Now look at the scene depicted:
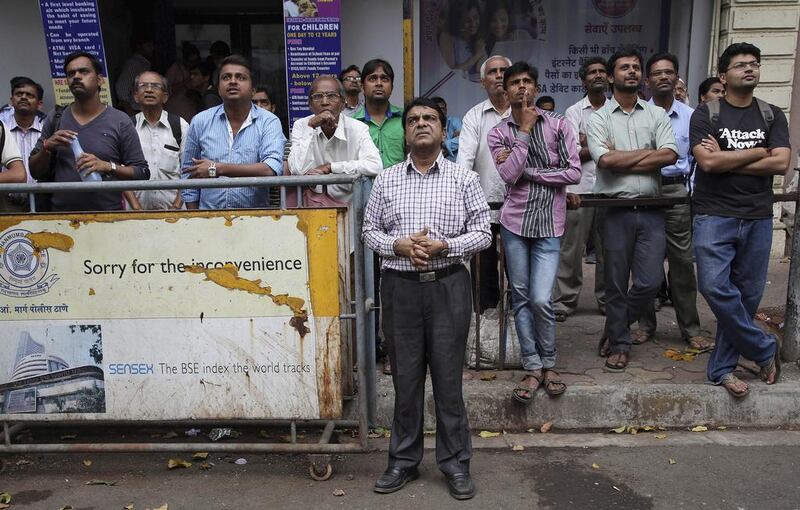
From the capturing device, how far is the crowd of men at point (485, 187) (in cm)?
368

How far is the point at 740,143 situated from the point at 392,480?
280 cm

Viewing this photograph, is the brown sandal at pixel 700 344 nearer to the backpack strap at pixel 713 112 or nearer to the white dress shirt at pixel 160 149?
the backpack strap at pixel 713 112

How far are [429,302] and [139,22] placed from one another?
694cm

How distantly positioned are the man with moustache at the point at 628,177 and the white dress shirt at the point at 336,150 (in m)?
1.47

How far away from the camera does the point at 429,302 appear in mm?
3607

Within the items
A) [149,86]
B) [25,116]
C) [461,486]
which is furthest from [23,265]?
[25,116]

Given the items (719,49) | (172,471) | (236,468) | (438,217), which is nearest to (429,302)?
(438,217)

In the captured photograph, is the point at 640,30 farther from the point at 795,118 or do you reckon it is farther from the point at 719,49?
the point at 795,118

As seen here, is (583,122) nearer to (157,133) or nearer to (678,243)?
(678,243)

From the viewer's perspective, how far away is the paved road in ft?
11.9

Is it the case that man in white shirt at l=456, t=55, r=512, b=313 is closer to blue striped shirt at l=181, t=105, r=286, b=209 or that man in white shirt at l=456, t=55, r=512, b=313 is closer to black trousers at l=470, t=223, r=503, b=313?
black trousers at l=470, t=223, r=503, b=313

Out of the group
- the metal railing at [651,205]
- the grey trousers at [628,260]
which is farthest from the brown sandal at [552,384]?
the grey trousers at [628,260]

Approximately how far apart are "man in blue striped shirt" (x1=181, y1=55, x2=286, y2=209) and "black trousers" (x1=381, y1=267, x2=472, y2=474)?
1.35 metres

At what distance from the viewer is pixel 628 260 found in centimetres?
496
